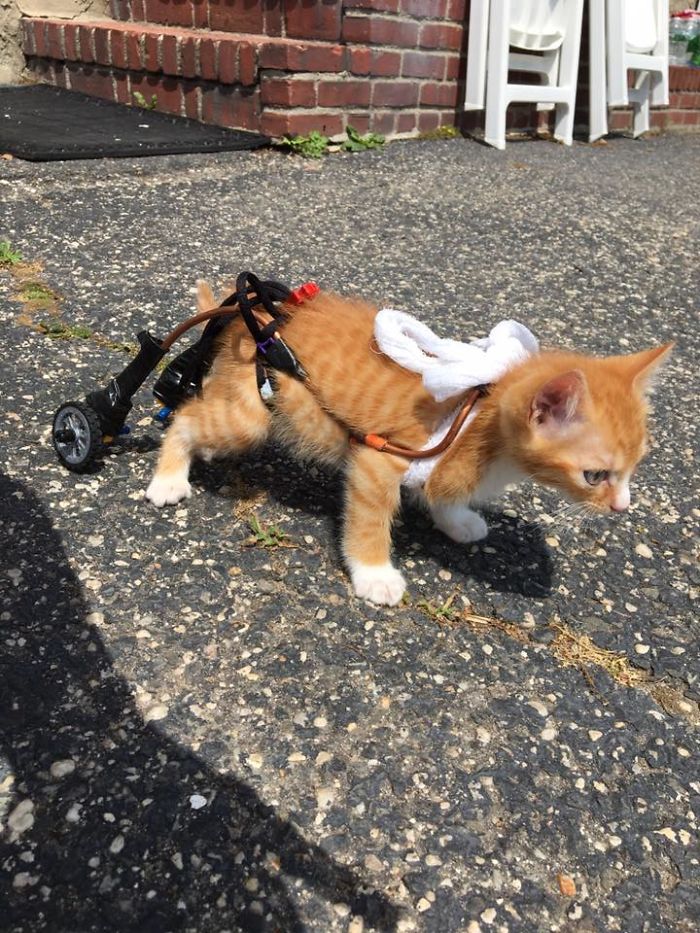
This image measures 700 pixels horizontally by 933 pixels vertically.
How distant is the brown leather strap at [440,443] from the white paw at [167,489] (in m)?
0.73

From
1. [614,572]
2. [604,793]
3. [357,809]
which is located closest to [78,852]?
[357,809]

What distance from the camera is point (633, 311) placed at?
4.51m

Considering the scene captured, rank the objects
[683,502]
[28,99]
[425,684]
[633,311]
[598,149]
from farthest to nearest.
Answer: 1. [598,149]
2. [28,99]
3. [633,311]
4. [683,502]
5. [425,684]

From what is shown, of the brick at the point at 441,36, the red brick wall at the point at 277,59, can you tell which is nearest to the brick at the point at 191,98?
the red brick wall at the point at 277,59

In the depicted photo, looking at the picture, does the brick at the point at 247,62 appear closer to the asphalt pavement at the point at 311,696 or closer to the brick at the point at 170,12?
the brick at the point at 170,12

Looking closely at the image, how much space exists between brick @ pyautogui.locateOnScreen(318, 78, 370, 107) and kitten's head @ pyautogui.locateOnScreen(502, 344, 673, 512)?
4.73 meters

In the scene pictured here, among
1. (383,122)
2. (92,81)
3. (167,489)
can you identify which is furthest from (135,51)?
(167,489)

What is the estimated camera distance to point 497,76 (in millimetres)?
6938

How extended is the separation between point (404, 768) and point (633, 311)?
3.50 meters

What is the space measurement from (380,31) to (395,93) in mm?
547

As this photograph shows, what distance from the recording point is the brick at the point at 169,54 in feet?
20.6

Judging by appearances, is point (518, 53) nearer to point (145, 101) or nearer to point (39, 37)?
point (145, 101)

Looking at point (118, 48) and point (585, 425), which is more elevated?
point (118, 48)

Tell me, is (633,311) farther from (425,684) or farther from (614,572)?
(425,684)
